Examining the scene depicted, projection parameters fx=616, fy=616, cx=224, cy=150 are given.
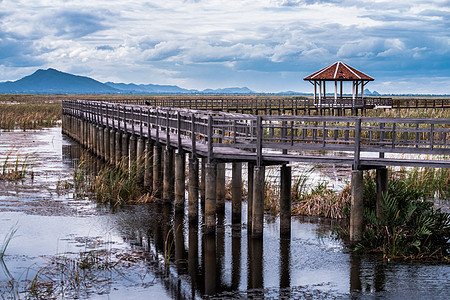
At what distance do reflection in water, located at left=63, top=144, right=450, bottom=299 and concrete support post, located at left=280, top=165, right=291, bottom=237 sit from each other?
0.27 m

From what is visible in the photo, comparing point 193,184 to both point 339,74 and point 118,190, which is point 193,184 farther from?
point 339,74

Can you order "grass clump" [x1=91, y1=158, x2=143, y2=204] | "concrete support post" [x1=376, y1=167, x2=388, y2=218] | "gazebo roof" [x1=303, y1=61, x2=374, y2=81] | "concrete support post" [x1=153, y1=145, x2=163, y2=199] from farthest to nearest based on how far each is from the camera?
1. "gazebo roof" [x1=303, y1=61, x2=374, y2=81]
2. "concrete support post" [x1=153, y1=145, x2=163, y2=199]
3. "grass clump" [x1=91, y1=158, x2=143, y2=204]
4. "concrete support post" [x1=376, y1=167, x2=388, y2=218]

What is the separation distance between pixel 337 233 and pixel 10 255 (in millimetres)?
8272

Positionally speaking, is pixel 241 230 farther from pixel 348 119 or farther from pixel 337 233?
pixel 348 119

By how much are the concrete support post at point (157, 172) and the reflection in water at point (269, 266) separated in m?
3.34

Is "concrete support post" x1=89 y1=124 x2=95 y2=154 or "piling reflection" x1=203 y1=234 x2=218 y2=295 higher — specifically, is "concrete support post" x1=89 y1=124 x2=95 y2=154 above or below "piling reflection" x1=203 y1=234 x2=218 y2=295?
above

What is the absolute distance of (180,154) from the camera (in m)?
18.9

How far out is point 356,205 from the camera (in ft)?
47.2

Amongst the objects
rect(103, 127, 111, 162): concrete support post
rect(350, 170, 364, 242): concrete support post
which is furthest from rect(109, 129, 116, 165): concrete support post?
rect(350, 170, 364, 242): concrete support post

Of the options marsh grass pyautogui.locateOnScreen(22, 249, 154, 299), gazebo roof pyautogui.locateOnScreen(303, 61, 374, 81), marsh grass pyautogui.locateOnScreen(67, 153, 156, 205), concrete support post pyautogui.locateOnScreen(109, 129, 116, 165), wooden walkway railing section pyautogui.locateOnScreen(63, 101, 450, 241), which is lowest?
marsh grass pyautogui.locateOnScreen(22, 249, 154, 299)

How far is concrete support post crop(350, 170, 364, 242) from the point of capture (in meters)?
14.3

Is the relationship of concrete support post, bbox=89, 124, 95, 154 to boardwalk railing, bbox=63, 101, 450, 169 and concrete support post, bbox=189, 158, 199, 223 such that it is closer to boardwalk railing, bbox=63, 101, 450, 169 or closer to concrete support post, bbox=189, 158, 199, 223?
boardwalk railing, bbox=63, 101, 450, 169

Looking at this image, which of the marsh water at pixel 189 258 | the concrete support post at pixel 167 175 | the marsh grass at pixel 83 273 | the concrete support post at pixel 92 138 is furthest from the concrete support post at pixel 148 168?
the concrete support post at pixel 92 138

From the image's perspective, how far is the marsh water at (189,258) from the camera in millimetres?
12148
